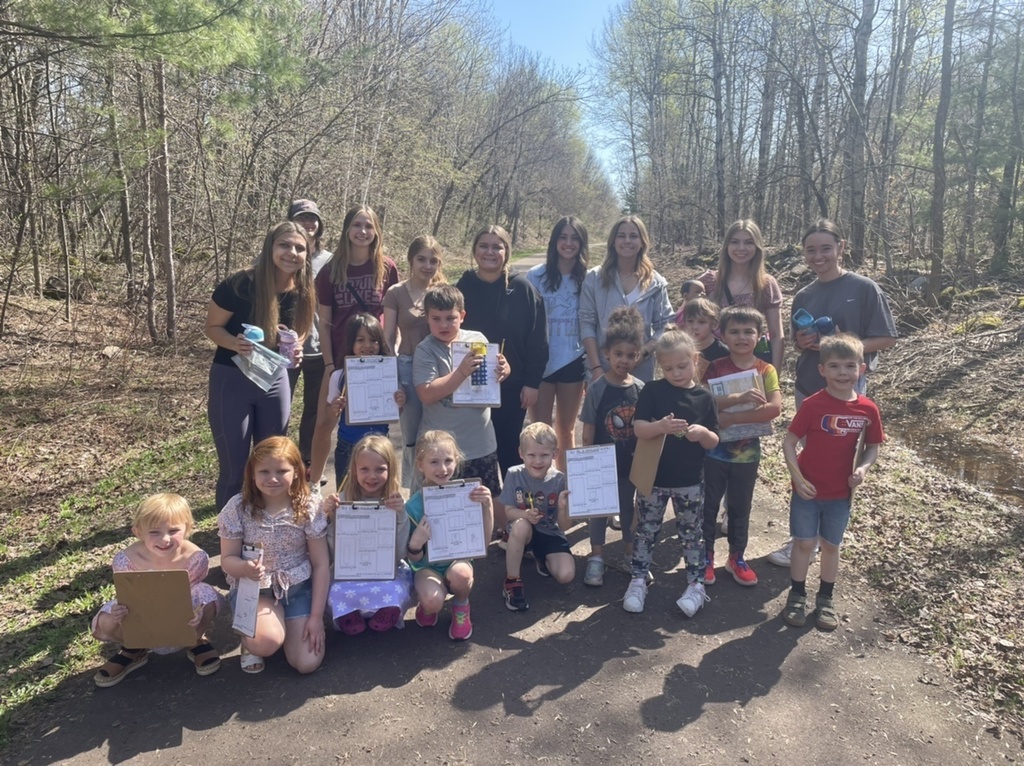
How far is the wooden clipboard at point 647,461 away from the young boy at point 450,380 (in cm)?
96

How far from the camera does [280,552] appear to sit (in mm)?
3381

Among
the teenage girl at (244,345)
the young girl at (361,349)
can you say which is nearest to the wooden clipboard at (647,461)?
the young girl at (361,349)

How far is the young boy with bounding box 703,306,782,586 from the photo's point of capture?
4047 mm

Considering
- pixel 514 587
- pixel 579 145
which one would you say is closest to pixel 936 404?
pixel 514 587

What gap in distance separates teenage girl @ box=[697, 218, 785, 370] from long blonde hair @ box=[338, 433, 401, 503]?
8.80ft

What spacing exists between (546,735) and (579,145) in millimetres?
48673

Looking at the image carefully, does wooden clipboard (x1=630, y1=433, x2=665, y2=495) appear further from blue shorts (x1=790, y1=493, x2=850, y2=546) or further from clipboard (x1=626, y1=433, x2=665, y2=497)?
blue shorts (x1=790, y1=493, x2=850, y2=546)

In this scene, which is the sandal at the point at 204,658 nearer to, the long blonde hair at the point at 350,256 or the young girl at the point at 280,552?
the young girl at the point at 280,552

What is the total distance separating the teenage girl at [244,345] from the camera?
3.91 meters

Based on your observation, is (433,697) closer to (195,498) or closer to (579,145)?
(195,498)

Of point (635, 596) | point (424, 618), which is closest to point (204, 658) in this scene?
point (424, 618)

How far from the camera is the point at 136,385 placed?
841cm

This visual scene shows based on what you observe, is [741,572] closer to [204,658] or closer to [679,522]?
[679,522]

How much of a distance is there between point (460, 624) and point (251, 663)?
3.45 ft
